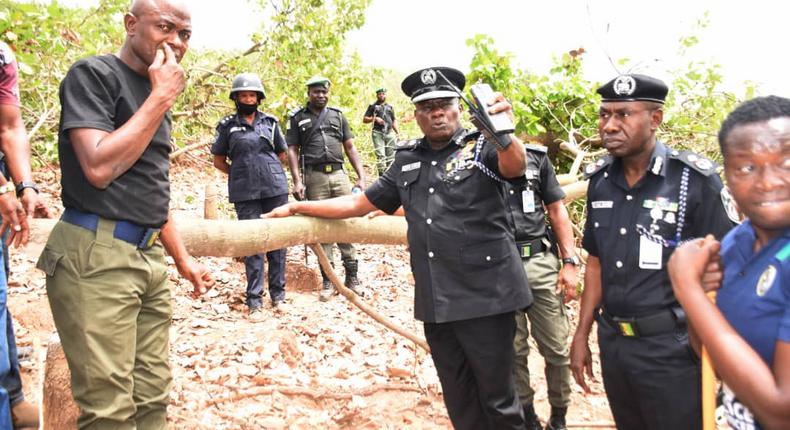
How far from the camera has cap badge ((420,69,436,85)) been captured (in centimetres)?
297

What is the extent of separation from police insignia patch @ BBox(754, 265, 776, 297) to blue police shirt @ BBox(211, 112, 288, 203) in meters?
4.65

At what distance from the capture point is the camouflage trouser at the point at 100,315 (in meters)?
1.98

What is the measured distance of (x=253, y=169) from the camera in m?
5.58

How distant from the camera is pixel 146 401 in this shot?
86.1 inches

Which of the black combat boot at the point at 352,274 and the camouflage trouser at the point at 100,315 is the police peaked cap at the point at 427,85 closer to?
the camouflage trouser at the point at 100,315

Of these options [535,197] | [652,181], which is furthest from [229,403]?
[652,181]

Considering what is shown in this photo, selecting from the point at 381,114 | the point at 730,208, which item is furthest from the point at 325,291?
the point at 381,114

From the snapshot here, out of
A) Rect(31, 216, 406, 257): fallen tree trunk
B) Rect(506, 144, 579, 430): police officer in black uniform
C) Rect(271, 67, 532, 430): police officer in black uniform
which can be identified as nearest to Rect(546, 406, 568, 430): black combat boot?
Rect(506, 144, 579, 430): police officer in black uniform

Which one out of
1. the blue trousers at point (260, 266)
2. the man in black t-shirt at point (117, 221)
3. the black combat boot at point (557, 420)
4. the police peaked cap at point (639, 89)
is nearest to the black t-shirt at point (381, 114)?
the blue trousers at point (260, 266)

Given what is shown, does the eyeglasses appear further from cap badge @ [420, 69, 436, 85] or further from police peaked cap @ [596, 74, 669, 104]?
police peaked cap @ [596, 74, 669, 104]

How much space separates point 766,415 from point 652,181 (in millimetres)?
1371

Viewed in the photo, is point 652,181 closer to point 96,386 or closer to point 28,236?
point 96,386

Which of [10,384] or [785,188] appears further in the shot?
[10,384]

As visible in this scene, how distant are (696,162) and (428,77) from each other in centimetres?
135
